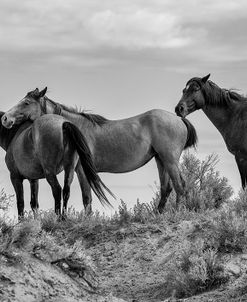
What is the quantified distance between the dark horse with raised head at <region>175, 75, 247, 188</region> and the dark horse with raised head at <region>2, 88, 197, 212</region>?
1159mm

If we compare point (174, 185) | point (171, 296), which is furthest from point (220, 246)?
point (174, 185)

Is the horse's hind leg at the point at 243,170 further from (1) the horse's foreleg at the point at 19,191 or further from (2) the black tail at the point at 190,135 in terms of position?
(1) the horse's foreleg at the point at 19,191

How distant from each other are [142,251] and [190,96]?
4932 millimetres

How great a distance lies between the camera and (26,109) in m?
14.0

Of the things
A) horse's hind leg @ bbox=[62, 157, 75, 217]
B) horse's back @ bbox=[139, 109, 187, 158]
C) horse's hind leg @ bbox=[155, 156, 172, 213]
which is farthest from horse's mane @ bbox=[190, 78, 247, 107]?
horse's hind leg @ bbox=[62, 157, 75, 217]

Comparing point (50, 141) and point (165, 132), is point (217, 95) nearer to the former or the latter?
point (165, 132)

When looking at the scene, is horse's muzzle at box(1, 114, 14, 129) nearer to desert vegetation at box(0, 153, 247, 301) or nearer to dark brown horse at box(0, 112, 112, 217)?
dark brown horse at box(0, 112, 112, 217)

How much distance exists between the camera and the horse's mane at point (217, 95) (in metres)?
15.5

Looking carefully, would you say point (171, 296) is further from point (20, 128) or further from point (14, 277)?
point (20, 128)

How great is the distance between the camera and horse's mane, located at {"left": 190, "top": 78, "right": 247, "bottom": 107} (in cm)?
1548

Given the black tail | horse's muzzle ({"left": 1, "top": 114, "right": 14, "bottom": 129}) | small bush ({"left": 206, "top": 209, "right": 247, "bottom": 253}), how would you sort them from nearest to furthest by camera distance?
small bush ({"left": 206, "top": 209, "right": 247, "bottom": 253})
horse's muzzle ({"left": 1, "top": 114, "right": 14, "bottom": 129})
the black tail

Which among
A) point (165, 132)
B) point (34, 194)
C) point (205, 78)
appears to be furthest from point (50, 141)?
point (205, 78)

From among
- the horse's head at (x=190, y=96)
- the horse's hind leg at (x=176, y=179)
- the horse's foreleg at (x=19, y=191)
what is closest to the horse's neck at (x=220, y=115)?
the horse's head at (x=190, y=96)

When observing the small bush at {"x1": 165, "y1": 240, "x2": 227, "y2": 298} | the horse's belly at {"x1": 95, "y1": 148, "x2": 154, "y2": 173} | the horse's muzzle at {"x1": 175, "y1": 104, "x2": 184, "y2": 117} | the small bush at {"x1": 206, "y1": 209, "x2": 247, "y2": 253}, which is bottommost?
the small bush at {"x1": 165, "y1": 240, "x2": 227, "y2": 298}
